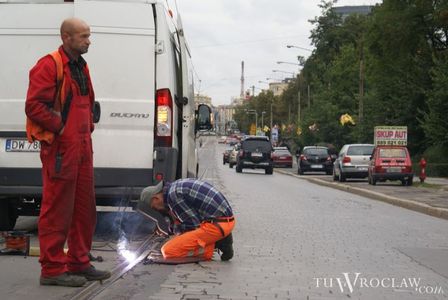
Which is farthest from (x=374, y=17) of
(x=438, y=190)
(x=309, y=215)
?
(x=309, y=215)

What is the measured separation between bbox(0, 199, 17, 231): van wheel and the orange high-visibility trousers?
9.53 feet

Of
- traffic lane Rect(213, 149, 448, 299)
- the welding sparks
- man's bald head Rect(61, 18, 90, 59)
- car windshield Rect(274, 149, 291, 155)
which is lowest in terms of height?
car windshield Rect(274, 149, 291, 155)

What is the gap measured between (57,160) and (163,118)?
3088 mm

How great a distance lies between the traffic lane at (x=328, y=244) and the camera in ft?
23.4

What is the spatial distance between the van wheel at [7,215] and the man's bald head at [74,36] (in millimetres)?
4038

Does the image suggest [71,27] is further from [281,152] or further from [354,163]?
[281,152]

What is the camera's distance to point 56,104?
5840 mm

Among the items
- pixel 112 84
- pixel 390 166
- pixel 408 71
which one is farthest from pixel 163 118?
pixel 408 71

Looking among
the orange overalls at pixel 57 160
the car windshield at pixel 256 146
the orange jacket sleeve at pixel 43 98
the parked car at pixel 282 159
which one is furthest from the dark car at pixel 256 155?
the orange jacket sleeve at pixel 43 98

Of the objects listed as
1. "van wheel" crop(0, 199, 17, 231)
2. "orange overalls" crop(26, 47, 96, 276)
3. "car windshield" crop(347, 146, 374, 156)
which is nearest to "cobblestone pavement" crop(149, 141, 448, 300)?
"orange overalls" crop(26, 47, 96, 276)

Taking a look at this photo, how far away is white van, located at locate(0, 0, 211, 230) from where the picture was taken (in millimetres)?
8719

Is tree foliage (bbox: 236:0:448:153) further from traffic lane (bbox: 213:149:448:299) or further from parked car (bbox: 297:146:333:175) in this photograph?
traffic lane (bbox: 213:149:448:299)

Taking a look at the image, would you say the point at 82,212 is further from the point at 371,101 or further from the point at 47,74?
the point at 371,101

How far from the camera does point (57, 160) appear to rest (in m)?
5.82
